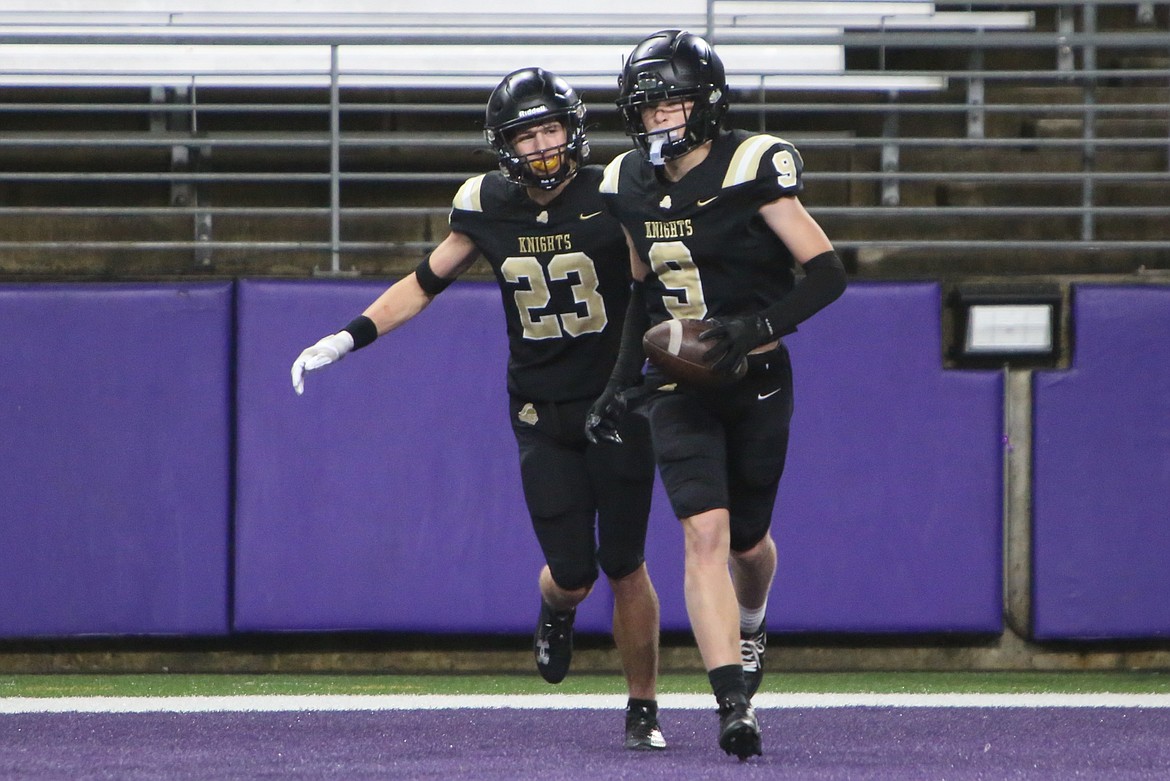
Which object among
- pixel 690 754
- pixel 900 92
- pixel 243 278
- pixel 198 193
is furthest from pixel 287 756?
pixel 900 92

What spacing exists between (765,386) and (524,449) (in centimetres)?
63

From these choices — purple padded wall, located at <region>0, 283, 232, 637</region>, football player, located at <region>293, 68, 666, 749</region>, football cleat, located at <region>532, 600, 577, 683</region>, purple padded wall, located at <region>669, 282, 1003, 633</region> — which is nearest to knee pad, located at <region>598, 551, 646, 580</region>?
football player, located at <region>293, 68, 666, 749</region>

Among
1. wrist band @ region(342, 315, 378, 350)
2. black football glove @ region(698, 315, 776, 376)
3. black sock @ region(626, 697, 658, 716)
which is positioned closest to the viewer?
black football glove @ region(698, 315, 776, 376)

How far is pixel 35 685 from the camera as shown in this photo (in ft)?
16.6

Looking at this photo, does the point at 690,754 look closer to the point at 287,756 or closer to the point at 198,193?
the point at 287,756

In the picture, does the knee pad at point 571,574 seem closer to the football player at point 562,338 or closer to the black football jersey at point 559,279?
the football player at point 562,338

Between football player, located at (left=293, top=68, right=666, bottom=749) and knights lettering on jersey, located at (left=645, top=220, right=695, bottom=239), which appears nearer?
knights lettering on jersey, located at (left=645, top=220, right=695, bottom=239)

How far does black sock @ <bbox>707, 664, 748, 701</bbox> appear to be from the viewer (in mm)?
3186

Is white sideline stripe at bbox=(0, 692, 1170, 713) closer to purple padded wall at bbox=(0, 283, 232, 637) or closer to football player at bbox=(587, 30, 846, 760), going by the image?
purple padded wall at bbox=(0, 283, 232, 637)

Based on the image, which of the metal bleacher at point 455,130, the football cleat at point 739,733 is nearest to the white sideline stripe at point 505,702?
the football cleat at point 739,733

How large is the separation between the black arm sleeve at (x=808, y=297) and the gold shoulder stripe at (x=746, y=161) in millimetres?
227

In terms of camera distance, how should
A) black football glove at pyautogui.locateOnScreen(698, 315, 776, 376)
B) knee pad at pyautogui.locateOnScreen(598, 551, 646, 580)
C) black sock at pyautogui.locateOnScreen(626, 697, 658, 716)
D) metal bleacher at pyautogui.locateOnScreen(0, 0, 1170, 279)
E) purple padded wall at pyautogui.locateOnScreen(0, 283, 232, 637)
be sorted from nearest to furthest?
black football glove at pyautogui.locateOnScreen(698, 315, 776, 376), black sock at pyautogui.locateOnScreen(626, 697, 658, 716), knee pad at pyautogui.locateOnScreen(598, 551, 646, 580), purple padded wall at pyautogui.locateOnScreen(0, 283, 232, 637), metal bleacher at pyautogui.locateOnScreen(0, 0, 1170, 279)

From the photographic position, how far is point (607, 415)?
3.62 metres

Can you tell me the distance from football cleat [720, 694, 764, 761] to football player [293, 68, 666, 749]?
500mm
